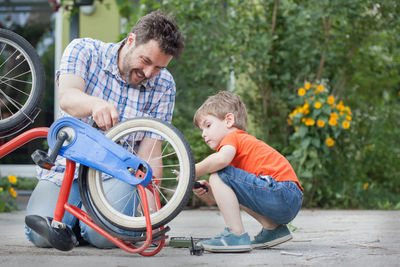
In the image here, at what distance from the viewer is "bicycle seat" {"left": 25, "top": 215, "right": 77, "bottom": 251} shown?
204 centimetres

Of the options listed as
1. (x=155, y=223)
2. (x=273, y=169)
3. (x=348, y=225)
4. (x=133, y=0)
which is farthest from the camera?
(x=133, y=0)

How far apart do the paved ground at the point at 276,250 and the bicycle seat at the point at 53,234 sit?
53 millimetres

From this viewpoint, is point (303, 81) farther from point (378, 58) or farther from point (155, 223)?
point (155, 223)

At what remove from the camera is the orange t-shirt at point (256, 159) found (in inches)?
95.3

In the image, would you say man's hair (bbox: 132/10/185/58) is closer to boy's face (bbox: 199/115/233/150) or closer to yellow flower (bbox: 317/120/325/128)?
boy's face (bbox: 199/115/233/150)

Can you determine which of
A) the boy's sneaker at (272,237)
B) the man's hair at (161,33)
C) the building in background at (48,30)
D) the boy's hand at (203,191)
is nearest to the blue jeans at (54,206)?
the boy's hand at (203,191)

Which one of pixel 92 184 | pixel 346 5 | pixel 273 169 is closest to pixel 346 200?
pixel 346 5

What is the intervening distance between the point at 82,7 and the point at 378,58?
9.57 ft

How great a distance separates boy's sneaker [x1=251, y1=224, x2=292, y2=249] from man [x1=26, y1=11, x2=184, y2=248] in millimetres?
549

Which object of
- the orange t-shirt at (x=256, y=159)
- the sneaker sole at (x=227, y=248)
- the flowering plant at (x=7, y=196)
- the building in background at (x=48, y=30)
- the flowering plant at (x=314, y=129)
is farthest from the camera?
the building in background at (x=48, y=30)

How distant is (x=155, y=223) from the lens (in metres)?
2.00

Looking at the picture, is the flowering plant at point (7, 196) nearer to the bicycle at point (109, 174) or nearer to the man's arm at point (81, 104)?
the man's arm at point (81, 104)

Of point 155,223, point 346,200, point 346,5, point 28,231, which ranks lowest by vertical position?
point 346,200

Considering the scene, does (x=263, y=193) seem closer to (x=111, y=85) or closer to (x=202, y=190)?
(x=202, y=190)
